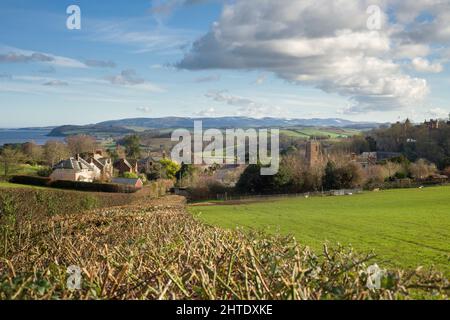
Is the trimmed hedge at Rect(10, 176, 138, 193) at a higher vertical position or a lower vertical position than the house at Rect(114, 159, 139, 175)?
lower

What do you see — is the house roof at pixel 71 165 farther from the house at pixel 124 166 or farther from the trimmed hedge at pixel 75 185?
the house at pixel 124 166

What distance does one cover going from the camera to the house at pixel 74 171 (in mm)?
59844

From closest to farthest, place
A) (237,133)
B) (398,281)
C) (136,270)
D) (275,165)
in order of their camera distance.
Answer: (398,281) → (136,270) → (275,165) → (237,133)

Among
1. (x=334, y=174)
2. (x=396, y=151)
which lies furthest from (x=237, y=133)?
(x=334, y=174)

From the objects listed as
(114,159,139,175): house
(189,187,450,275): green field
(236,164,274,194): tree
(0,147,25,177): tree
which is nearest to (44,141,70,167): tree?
(114,159,139,175): house

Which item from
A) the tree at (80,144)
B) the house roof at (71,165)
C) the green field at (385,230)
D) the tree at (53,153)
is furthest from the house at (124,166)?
the green field at (385,230)

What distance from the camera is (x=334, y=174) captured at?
A: 63.8 m

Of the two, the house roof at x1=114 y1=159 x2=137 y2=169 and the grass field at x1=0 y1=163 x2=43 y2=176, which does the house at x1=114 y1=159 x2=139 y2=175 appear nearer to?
the house roof at x1=114 y1=159 x2=137 y2=169

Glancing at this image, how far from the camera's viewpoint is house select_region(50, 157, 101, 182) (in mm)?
59844

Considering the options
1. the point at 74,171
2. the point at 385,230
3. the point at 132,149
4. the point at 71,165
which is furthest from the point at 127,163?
the point at 385,230

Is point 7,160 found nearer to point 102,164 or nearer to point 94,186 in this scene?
point 102,164

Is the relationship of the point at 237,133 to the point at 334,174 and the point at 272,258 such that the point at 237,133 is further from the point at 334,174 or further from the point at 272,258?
the point at 272,258

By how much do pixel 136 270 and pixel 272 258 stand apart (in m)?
1.32

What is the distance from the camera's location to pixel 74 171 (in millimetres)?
60750
